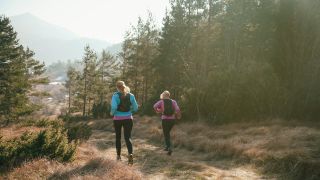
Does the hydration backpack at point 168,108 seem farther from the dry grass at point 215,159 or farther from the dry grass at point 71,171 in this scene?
the dry grass at point 71,171

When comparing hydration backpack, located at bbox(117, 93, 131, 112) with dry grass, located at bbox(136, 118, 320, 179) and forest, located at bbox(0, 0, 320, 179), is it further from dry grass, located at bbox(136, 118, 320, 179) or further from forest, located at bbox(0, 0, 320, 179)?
dry grass, located at bbox(136, 118, 320, 179)

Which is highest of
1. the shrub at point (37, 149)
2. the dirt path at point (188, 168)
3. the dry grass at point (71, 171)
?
the shrub at point (37, 149)

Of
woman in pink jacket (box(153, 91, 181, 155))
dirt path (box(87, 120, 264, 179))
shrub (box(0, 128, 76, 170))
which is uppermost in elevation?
woman in pink jacket (box(153, 91, 181, 155))

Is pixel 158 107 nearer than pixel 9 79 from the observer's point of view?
Yes

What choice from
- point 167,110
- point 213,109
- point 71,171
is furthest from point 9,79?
point 71,171

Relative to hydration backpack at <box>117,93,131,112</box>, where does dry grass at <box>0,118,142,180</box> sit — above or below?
below

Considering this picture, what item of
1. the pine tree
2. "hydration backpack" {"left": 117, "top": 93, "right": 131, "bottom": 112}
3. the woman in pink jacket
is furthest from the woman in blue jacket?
the pine tree

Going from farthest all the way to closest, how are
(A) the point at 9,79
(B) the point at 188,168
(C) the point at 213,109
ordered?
1. (A) the point at 9,79
2. (C) the point at 213,109
3. (B) the point at 188,168

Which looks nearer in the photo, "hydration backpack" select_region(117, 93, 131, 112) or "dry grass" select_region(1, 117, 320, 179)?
"dry grass" select_region(1, 117, 320, 179)

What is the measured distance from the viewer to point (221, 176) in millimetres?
9336

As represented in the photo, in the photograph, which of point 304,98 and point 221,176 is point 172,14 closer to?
point 304,98

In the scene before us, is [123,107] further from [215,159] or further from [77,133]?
[77,133]

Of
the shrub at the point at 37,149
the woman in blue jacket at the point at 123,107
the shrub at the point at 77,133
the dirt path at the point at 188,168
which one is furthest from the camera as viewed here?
the shrub at the point at 77,133

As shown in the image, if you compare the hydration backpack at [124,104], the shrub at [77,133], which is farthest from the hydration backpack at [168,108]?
the shrub at [77,133]
